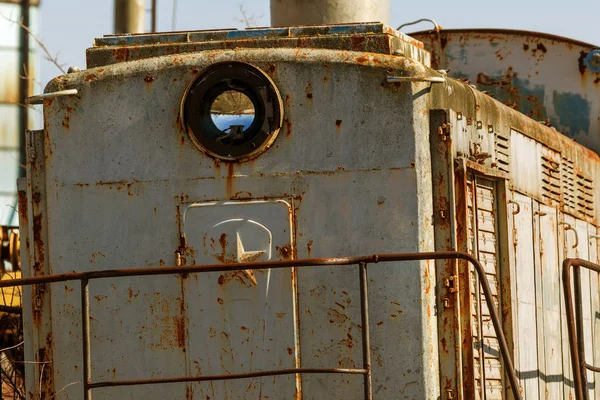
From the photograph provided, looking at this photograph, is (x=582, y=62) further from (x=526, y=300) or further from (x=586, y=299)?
(x=526, y=300)

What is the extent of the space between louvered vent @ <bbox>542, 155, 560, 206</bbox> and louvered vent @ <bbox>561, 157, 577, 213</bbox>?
0.52 feet

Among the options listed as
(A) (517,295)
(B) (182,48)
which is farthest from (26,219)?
(A) (517,295)

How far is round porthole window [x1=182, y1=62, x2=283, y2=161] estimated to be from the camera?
19.8 feet

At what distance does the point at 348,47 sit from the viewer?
20.6ft

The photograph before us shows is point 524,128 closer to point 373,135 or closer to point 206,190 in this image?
point 373,135

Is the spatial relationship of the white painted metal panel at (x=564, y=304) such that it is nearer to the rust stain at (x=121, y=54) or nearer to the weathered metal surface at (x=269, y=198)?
the weathered metal surface at (x=269, y=198)

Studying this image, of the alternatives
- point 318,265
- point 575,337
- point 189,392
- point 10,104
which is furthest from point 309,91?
point 10,104

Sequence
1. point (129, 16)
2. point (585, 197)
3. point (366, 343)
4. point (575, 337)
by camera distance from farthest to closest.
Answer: point (129, 16)
point (585, 197)
point (575, 337)
point (366, 343)

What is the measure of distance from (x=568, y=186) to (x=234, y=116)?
3.12 m

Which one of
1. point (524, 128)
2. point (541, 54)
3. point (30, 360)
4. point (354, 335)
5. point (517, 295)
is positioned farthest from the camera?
point (541, 54)

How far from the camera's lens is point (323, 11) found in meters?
7.32

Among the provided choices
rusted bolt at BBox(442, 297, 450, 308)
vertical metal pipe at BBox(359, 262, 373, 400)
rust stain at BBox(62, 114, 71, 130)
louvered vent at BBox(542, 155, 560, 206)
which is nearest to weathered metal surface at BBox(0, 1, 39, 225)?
louvered vent at BBox(542, 155, 560, 206)

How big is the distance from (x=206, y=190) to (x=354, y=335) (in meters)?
1.06

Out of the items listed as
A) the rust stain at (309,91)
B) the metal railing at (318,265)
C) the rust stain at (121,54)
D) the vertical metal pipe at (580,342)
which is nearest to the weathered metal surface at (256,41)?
the rust stain at (121,54)
